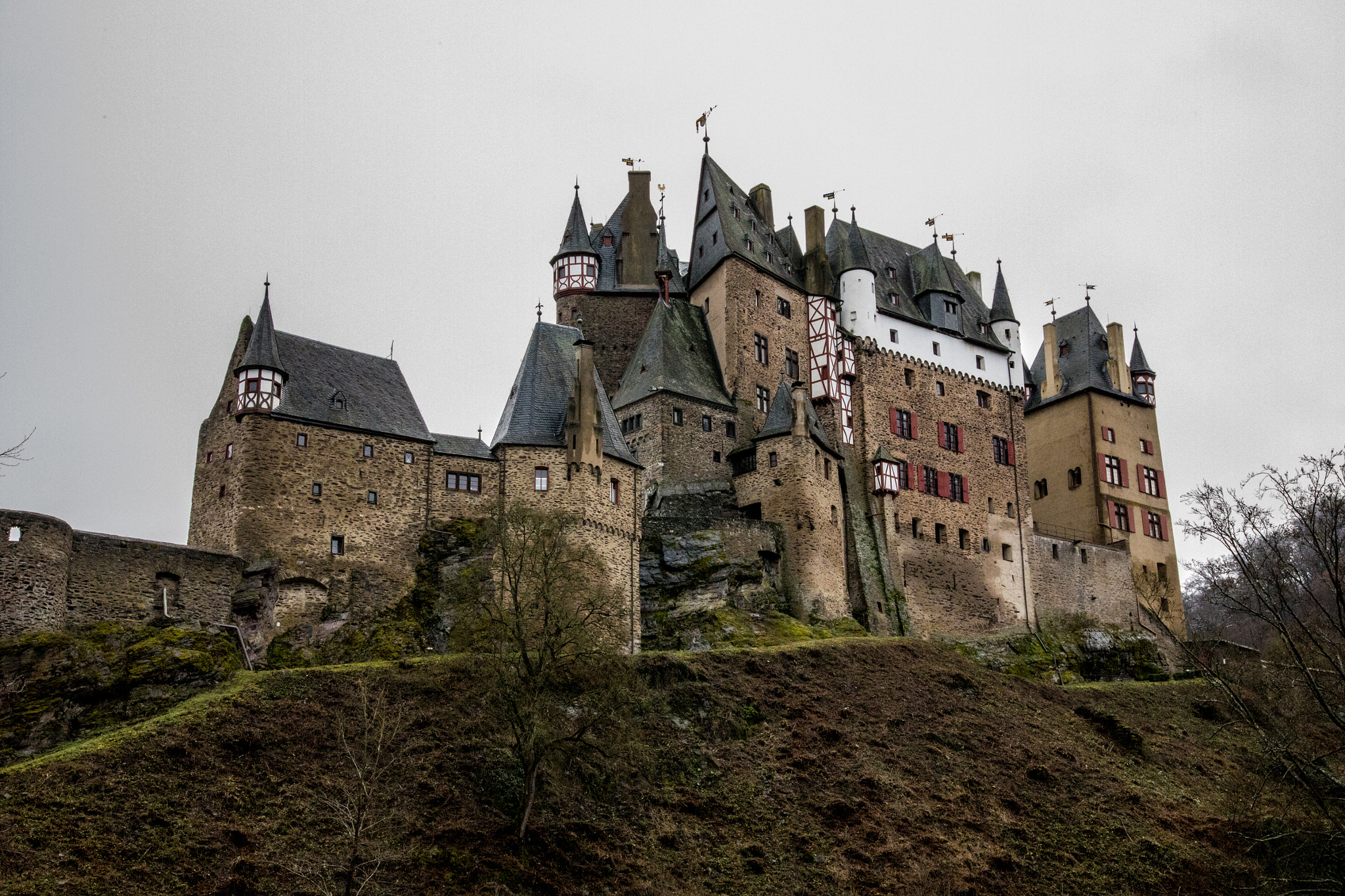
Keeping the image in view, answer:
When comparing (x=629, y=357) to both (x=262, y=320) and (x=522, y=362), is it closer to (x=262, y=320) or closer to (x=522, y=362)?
(x=522, y=362)

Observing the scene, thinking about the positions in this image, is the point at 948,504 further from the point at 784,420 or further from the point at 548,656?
the point at 548,656

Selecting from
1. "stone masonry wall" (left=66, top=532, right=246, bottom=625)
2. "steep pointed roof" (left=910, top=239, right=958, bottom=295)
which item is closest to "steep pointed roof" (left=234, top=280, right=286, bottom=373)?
"stone masonry wall" (left=66, top=532, right=246, bottom=625)

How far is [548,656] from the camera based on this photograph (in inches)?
1312

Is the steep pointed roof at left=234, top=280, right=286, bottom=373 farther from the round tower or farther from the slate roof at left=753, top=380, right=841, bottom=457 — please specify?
the round tower

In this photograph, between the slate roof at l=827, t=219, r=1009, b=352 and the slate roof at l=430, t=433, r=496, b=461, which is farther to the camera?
the slate roof at l=827, t=219, r=1009, b=352

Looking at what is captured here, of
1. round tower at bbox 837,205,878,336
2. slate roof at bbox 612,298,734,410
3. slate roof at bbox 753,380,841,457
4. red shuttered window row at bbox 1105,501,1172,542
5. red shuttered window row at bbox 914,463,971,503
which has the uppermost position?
round tower at bbox 837,205,878,336

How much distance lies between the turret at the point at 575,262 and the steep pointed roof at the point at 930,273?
55.6 feet

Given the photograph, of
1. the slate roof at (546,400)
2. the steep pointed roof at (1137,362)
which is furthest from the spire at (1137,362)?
the slate roof at (546,400)

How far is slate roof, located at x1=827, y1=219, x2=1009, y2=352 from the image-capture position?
64.5 metres

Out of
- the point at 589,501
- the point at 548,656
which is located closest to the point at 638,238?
the point at 589,501

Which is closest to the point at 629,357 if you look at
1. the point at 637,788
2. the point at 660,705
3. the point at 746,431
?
the point at 746,431

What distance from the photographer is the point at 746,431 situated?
183 feet

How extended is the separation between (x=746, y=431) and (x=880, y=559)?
7.94 meters

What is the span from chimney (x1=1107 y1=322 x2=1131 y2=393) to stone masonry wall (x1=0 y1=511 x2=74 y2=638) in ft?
172
